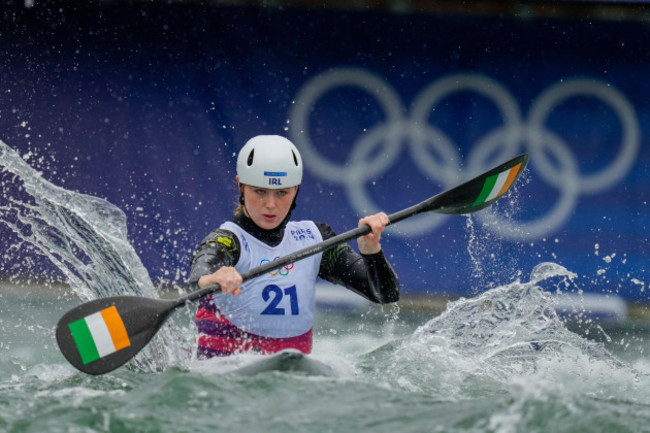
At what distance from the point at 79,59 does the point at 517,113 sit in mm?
3733

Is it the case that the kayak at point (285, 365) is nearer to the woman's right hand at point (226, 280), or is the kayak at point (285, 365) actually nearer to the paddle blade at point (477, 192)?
the woman's right hand at point (226, 280)

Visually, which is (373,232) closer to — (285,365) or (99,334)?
(285,365)

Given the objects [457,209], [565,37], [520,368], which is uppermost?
[565,37]

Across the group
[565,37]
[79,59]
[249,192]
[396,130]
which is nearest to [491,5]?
[565,37]

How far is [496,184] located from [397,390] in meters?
1.44

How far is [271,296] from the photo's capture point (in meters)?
4.20

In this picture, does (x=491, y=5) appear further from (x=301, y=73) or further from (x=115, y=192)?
(x=115, y=192)

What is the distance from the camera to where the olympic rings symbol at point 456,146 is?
7.84m

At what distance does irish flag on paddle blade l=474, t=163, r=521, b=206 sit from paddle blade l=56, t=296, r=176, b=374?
1748mm

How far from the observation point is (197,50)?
7879mm

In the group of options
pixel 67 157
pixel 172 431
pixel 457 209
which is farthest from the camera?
pixel 67 157

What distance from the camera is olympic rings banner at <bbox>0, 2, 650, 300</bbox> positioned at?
778cm

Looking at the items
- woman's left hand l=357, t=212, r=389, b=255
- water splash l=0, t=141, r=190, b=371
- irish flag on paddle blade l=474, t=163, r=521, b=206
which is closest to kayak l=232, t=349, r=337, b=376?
woman's left hand l=357, t=212, r=389, b=255

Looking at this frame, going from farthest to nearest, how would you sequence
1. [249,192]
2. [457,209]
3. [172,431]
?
[457,209], [249,192], [172,431]
